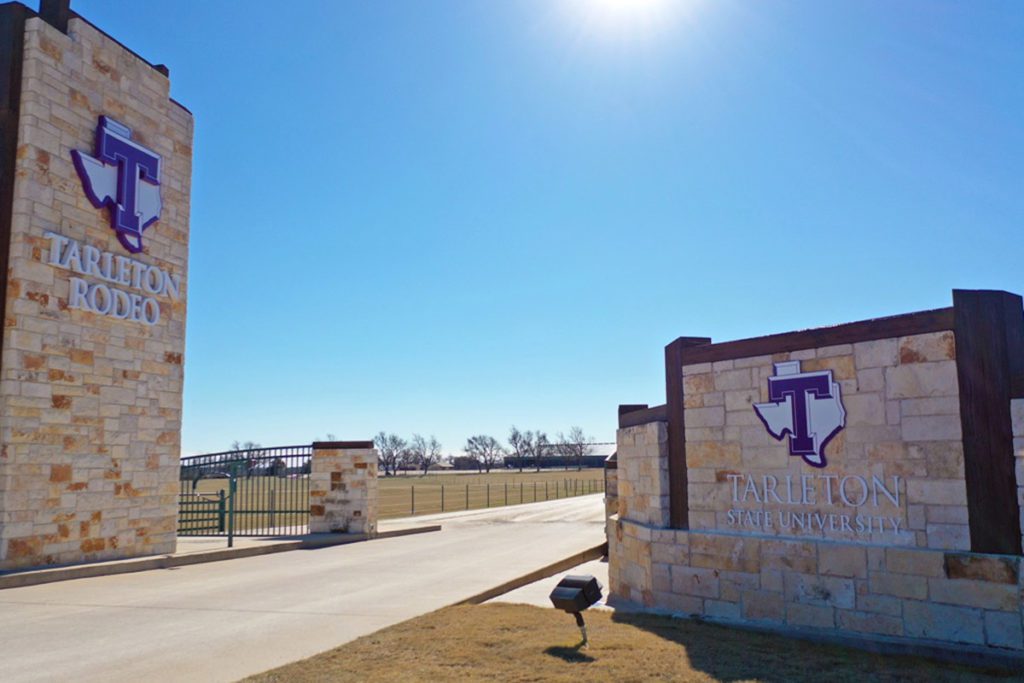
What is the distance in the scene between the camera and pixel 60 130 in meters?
13.1

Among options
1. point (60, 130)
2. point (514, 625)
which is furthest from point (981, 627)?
point (60, 130)

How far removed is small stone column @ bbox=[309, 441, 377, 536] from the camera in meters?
19.1

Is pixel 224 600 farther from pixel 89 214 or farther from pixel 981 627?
pixel 981 627

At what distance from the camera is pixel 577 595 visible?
7016 mm

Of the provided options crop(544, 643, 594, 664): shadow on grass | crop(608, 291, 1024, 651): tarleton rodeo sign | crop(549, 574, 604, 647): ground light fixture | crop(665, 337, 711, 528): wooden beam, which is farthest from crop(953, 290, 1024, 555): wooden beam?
crop(544, 643, 594, 664): shadow on grass

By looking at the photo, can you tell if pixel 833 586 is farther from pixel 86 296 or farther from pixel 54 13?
pixel 54 13

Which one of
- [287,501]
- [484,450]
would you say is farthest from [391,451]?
[287,501]

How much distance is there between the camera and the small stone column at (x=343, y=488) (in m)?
19.1

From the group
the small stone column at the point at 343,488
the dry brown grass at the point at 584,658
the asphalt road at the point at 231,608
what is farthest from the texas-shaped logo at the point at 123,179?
the dry brown grass at the point at 584,658

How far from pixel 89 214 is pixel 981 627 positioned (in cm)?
1423

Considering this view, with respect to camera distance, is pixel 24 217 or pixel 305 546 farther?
pixel 305 546

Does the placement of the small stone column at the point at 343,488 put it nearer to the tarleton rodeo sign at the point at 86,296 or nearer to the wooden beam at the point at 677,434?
the tarleton rodeo sign at the point at 86,296

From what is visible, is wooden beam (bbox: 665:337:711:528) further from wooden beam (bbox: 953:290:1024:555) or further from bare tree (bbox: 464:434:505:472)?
bare tree (bbox: 464:434:505:472)

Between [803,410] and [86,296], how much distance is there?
38.1 ft
